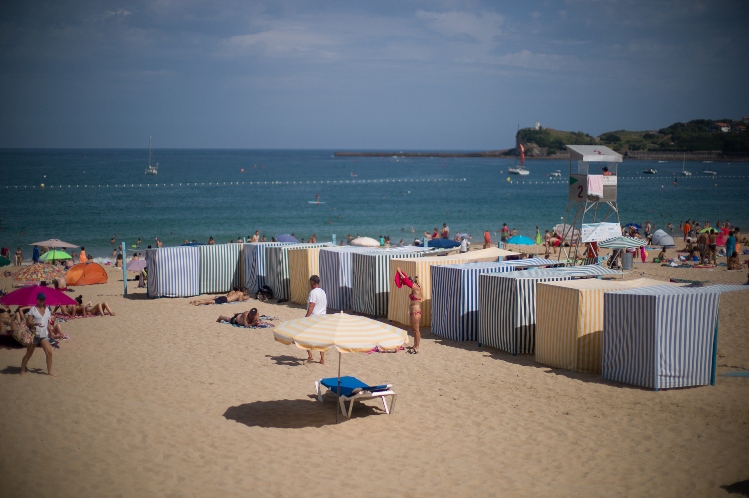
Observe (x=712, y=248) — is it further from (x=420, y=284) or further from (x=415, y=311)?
(x=415, y=311)

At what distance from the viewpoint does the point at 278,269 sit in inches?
688

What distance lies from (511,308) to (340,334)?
15.0 feet

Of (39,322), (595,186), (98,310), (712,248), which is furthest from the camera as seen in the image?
(712,248)

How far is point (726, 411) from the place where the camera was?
8.92m

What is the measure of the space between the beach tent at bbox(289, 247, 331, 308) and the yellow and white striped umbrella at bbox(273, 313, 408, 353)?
799 centimetres

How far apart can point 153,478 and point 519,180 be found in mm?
109415

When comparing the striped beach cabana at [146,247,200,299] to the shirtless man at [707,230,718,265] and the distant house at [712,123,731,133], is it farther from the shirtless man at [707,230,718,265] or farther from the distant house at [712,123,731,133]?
the distant house at [712,123,731,133]

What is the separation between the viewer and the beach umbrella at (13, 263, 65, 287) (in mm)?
16281

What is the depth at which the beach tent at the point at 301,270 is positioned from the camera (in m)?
16.6

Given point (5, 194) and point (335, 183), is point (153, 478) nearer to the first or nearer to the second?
point (5, 194)

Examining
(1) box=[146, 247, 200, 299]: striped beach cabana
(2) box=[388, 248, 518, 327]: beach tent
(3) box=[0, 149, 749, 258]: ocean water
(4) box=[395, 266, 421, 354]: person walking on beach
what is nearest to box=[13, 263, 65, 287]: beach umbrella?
(1) box=[146, 247, 200, 299]: striped beach cabana

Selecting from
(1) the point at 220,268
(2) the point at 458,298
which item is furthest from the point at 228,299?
Answer: (2) the point at 458,298

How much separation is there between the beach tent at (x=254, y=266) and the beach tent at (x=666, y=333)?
32.7 feet

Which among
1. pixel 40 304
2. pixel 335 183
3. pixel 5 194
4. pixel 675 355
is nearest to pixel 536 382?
pixel 675 355
